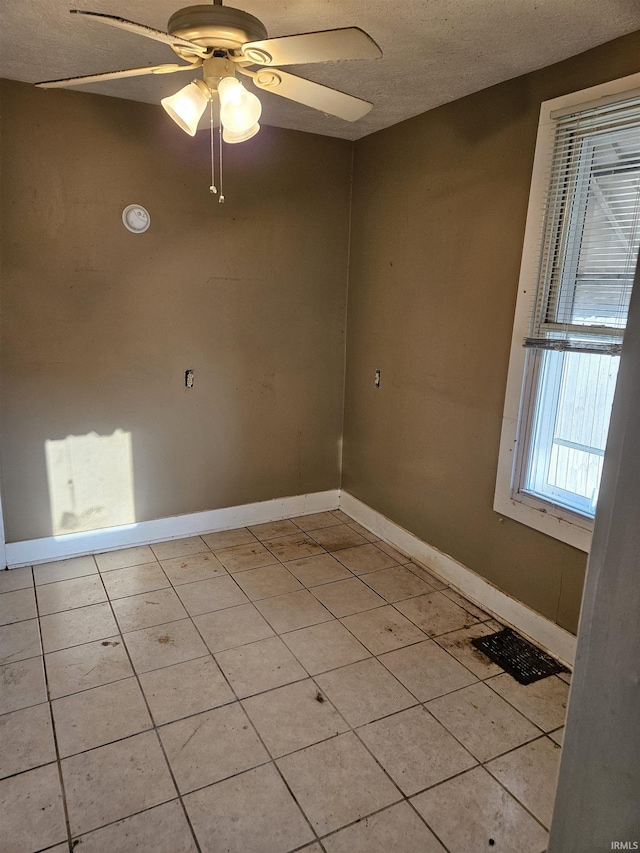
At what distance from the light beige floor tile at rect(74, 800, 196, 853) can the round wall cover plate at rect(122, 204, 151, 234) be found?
8.40 ft

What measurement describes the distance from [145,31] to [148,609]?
2.23 meters

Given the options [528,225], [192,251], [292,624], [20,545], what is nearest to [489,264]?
[528,225]

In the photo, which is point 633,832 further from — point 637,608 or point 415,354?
point 415,354

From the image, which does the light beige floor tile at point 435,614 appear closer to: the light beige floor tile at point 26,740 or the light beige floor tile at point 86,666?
the light beige floor tile at point 86,666

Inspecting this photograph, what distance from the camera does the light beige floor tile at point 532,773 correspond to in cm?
163

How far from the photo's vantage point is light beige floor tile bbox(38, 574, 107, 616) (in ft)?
8.43

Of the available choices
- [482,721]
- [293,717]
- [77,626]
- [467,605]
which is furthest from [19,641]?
[467,605]

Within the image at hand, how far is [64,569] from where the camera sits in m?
2.91

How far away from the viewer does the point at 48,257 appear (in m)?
2.74

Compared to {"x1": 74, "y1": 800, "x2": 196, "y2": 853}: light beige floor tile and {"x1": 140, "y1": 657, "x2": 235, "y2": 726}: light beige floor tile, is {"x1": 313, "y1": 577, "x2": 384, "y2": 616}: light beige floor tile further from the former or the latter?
{"x1": 74, "y1": 800, "x2": 196, "y2": 853}: light beige floor tile

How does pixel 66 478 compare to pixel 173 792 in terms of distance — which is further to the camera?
pixel 66 478

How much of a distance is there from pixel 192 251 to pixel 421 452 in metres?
1.69

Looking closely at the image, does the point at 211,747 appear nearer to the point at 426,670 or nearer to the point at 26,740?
the point at 26,740

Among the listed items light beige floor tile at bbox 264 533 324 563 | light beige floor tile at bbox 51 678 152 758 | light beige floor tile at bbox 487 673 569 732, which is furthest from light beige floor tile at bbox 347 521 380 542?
light beige floor tile at bbox 51 678 152 758
